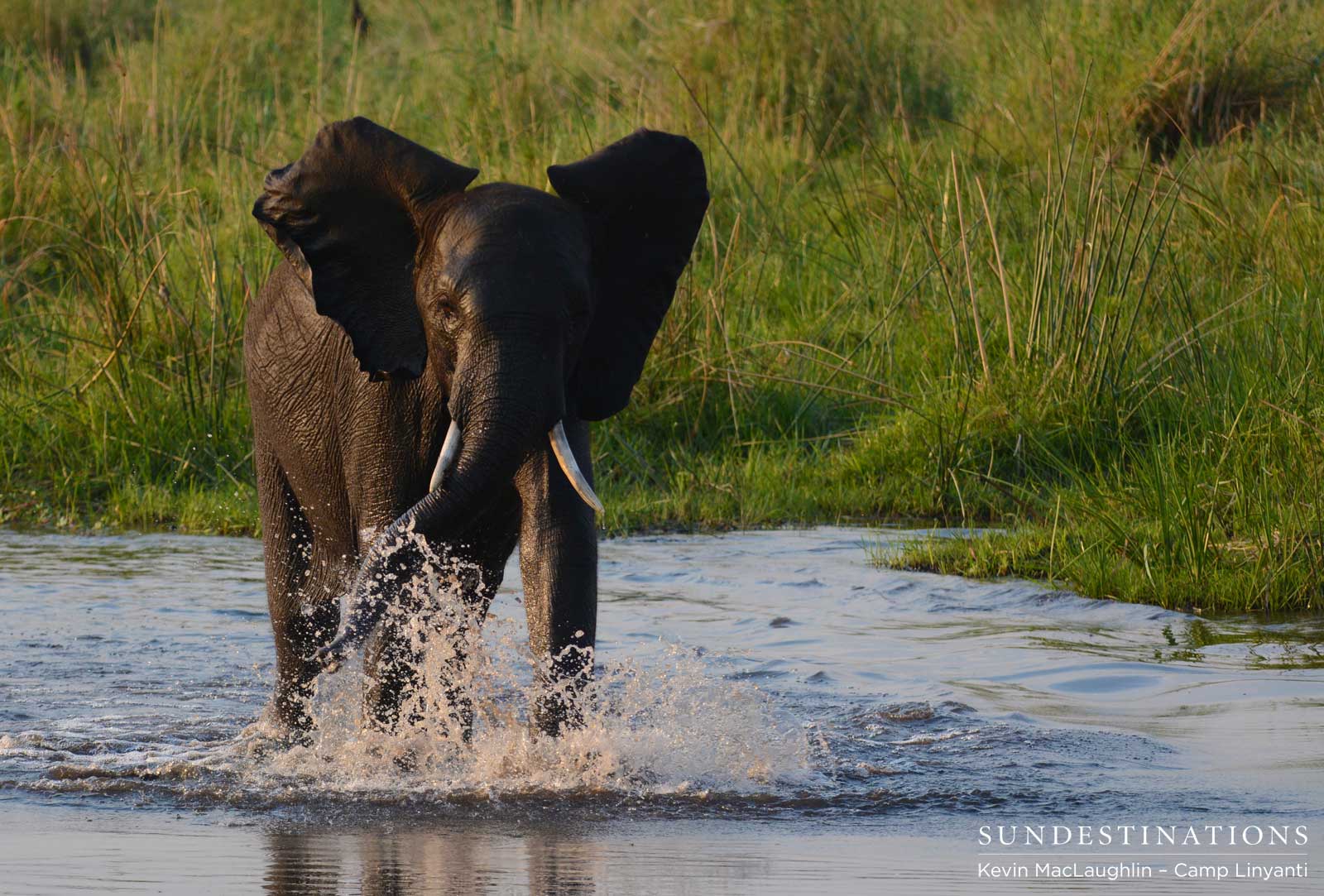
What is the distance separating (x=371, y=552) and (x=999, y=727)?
1754mm

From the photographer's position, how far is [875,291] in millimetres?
10461

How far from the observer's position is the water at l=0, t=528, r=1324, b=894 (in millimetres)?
4176

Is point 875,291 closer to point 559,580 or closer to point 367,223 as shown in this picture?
point 367,223

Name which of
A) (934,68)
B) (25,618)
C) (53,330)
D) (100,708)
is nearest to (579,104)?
(934,68)

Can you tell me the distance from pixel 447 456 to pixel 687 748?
1.00 m

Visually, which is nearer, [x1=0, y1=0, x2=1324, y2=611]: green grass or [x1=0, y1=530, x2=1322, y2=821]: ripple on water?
[x1=0, y1=530, x2=1322, y2=821]: ripple on water

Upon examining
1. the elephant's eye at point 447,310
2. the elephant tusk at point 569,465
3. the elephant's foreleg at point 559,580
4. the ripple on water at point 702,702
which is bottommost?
the ripple on water at point 702,702

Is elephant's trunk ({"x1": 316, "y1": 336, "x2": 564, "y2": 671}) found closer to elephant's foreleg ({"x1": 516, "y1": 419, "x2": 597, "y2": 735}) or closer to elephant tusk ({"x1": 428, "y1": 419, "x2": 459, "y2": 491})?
elephant tusk ({"x1": 428, "y1": 419, "x2": 459, "y2": 491})

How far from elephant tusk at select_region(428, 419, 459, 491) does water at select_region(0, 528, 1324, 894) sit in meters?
0.61

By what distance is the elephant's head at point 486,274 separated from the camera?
176 inches

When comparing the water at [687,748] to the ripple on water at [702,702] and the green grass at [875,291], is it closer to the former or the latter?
the ripple on water at [702,702]

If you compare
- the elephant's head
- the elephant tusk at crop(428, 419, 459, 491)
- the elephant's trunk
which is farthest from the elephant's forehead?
the elephant tusk at crop(428, 419, 459, 491)

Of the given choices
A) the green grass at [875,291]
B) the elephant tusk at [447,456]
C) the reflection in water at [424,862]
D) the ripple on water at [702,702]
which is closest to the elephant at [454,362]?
the elephant tusk at [447,456]

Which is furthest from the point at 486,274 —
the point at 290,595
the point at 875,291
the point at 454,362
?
the point at 875,291
